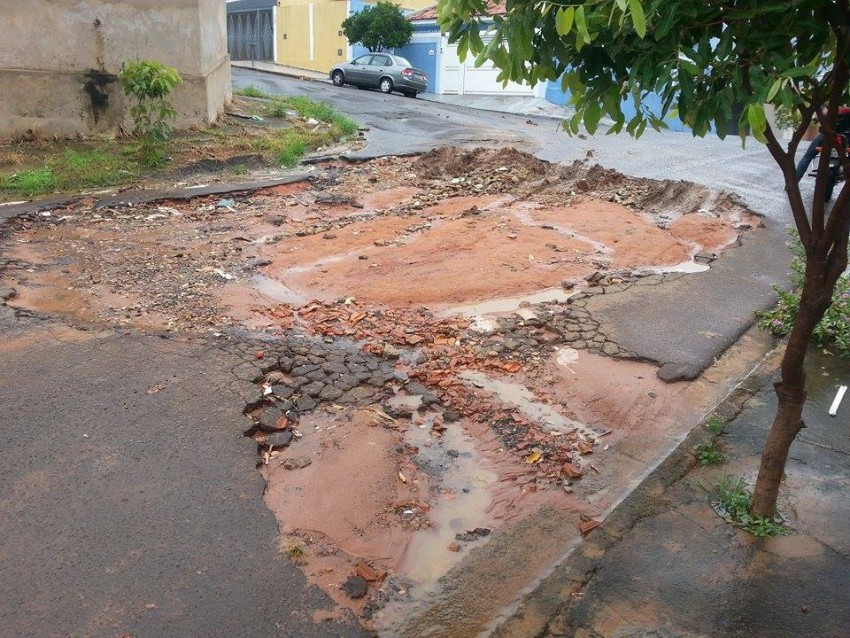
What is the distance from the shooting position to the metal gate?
39.5 metres

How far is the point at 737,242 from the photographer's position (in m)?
8.77

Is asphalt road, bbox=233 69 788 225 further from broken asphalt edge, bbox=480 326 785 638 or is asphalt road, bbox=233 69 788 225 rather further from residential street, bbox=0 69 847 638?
broken asphalt edge, bbox=480 326 785 638

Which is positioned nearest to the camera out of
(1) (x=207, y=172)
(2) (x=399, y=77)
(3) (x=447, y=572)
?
(3) (x=447, y=572)

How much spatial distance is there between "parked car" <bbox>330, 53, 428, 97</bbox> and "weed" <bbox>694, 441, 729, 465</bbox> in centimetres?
2406

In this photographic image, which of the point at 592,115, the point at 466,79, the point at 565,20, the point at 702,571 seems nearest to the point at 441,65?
the point at 466,79

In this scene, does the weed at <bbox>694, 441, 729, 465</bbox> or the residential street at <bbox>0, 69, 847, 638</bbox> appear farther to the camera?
the weed at <bbox>694, 441, 729, 465</bbox>

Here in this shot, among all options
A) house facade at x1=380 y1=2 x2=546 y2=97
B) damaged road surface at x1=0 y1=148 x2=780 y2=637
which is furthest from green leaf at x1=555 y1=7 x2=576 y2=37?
house facade at x1=380 y1=2 x2=546 y2=97

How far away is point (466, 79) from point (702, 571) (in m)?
29.7

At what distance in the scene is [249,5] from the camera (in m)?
40.8

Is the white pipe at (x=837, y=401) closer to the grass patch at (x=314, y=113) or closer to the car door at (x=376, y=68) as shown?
the grass patch at (x=314, y=113)

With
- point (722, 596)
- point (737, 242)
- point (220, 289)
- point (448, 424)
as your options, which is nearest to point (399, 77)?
point (737, 242)

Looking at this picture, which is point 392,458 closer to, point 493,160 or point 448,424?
point 448,424

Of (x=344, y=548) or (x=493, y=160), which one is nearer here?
(x=344, y=548)

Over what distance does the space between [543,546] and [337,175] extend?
9.34 metres
